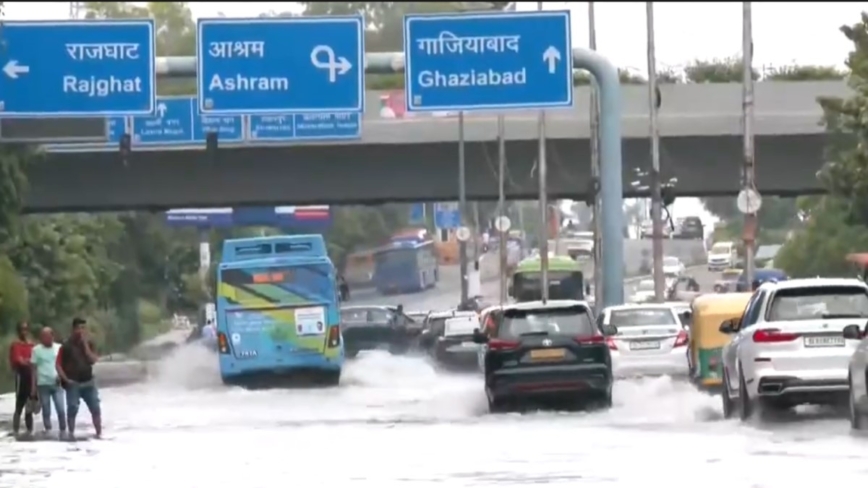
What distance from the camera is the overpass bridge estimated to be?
50.9m

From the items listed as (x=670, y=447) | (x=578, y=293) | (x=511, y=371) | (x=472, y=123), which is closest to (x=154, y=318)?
(x=578, y=293)

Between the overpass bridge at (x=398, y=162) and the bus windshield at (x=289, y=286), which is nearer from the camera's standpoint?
the bus windshield at (x=289, y=286)

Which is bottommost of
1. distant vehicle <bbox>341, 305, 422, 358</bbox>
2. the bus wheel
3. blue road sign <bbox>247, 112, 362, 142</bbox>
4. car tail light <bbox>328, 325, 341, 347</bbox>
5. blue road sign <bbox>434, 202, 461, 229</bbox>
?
the bus wheel

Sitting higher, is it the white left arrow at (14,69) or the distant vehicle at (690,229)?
the white left arrow at (14,69)

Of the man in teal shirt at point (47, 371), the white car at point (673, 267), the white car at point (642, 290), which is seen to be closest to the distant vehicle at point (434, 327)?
the white car at point (673, 267)

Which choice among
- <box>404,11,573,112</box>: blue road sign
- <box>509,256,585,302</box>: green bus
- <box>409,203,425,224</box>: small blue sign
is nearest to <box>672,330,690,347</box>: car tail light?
<box>404,11,573,112</box>: blue road sign

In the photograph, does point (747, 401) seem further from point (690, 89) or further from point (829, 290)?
point (690, 89)

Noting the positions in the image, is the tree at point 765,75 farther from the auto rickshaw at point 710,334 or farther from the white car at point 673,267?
Result: the auto rickshaw at point 710,334

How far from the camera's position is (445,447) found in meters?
23.2

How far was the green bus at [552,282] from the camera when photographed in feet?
220

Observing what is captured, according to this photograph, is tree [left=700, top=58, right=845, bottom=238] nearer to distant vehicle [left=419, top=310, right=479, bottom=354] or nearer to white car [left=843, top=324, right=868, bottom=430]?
distant vehicle [left=419, top=310, right=479, bottom=354]

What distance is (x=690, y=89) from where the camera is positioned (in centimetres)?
5322

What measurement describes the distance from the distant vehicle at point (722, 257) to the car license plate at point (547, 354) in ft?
94.5

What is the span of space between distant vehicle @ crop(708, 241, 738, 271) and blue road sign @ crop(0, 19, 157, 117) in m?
25.3
